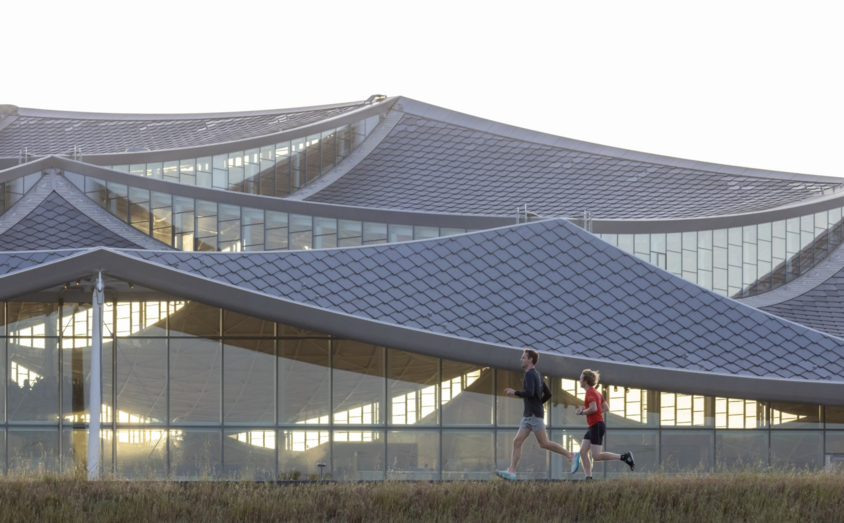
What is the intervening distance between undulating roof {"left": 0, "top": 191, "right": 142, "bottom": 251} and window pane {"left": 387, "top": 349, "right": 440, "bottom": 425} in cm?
968

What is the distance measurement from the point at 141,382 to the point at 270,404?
2.71 metres

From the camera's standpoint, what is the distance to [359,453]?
888 inches

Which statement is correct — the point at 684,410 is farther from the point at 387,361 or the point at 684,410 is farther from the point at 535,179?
the point at 535,179

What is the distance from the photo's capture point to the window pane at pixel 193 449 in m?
22.4

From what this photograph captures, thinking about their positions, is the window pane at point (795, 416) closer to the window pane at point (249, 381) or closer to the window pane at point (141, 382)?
the window pane at point (249, 381)

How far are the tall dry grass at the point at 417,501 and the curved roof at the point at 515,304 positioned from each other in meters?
8.53

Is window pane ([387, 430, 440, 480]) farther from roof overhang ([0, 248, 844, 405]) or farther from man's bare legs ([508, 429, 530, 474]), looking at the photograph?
man's bare legs ([508, 429, 530, 474])

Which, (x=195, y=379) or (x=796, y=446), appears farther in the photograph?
(x=796, y=446)

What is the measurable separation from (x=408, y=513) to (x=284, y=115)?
119ft

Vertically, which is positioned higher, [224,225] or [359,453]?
[224,225]

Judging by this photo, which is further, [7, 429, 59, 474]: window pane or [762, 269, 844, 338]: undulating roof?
[762, 269, 844, 338]: undulating roof

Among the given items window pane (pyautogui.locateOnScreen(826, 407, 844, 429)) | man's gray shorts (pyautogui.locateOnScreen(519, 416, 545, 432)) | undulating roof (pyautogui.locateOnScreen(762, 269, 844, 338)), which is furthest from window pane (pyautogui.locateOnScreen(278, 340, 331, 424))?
undulating roof (pyautogui.locateOnScreen(762, 269, 844, 338))

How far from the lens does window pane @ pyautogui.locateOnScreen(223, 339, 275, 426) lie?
22.5 meters

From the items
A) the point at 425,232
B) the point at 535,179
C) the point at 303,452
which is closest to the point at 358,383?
the point at 303,452
